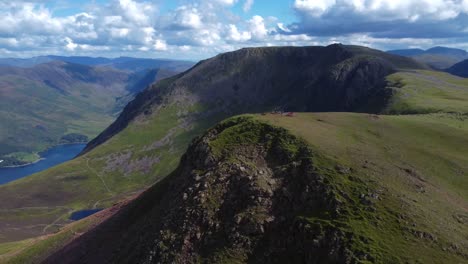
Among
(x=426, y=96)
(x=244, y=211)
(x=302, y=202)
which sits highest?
(x=302, y=202)

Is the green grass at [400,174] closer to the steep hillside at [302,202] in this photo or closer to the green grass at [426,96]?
the steep hillside at [302,202]

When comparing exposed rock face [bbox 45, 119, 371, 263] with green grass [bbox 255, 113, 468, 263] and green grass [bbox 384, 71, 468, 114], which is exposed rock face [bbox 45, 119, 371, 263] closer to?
green grass [bbox 255, 113, 468, 263]

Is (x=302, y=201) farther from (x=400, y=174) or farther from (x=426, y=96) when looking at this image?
(x=426, y=96)

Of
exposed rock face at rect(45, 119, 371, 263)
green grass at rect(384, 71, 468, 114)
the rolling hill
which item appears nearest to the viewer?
the rolling hill

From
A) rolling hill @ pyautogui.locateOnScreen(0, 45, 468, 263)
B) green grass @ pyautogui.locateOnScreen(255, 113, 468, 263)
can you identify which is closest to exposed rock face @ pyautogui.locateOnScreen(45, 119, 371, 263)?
rolling hill @ pyautogui.locateOnScreen(0, 45, 468, 263)

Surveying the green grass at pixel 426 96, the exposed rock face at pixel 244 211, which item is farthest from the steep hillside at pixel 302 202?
the green grass at pixel 426 96

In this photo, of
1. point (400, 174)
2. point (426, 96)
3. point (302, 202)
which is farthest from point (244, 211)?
point (426, 96)

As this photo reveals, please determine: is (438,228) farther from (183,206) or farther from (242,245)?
(183,206)
